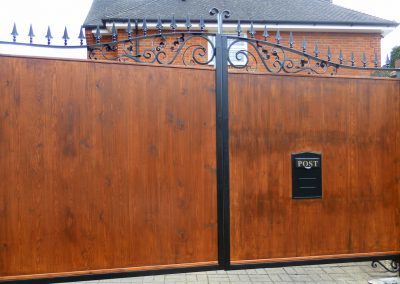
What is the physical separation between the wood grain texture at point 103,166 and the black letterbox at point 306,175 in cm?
90

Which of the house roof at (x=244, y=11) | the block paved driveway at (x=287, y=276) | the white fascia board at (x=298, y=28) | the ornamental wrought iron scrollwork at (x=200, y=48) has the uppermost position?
the house roof at (x=244, y=11)

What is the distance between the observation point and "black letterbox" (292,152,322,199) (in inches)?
139

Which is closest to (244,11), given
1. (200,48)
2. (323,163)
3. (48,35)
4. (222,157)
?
(200,48)

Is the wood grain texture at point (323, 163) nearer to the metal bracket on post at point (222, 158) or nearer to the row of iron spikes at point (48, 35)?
the metal bracket on post at point (222, 158)

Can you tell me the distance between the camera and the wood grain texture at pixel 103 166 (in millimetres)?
2939

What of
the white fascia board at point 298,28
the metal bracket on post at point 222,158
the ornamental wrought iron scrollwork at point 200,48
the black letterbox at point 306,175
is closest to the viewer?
the ornamental wrought iron scrollwork at point 200,48

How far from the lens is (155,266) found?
126 inches

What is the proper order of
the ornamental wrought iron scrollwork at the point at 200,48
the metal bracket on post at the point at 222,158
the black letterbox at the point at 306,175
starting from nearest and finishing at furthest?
the ornamental wrought iron scrollwork at the point at 200,48
the metal bracket on post at the point at 222,158
the black letterbox at the point at 306,175

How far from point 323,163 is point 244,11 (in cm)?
692

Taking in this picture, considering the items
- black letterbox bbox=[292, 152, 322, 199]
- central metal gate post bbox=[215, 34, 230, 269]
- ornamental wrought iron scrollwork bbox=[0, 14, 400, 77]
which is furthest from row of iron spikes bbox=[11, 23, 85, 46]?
black letterbox bbox=[292, 152, 322, 199]

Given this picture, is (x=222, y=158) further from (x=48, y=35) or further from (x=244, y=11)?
(x=244, y=11)

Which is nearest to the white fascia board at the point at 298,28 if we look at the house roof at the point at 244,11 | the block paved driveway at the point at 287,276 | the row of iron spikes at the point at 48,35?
the house roof at the point at 244,11

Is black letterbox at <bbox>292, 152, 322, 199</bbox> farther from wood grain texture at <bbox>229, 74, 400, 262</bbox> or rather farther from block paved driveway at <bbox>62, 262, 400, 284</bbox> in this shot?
block paved driveway at <bbox>62, 262, 400, 284</bbox>

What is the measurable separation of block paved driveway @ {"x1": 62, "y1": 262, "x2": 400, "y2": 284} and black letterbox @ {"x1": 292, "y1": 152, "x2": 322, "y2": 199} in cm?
128
